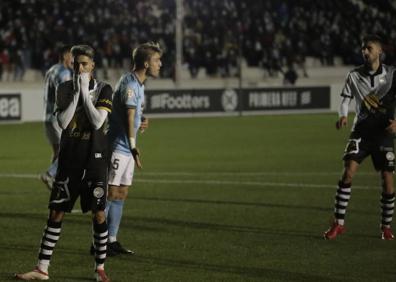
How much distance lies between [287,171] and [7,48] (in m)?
24.3

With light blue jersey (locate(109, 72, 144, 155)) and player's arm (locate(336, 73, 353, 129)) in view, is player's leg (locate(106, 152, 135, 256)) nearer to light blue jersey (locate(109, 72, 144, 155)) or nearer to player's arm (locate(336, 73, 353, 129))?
light blue jersey (locate(109, 72, 144, 155))

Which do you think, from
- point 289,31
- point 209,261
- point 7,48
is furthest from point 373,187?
point 289,31

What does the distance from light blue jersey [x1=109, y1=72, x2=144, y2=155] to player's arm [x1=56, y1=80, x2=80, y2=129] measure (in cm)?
158

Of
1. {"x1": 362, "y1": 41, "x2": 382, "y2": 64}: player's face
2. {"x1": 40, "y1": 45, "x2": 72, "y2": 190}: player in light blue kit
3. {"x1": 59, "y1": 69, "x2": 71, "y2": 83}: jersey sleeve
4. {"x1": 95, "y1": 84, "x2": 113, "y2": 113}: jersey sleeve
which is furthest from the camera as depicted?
{"x1": 59, "y1": 69, "x2": 71, "y2": 83}: jersey sleeve

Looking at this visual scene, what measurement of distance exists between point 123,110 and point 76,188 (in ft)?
5.50

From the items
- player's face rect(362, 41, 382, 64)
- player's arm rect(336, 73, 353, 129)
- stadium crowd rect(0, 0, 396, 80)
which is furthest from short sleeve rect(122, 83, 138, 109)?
stadium crowd rect(0, 0, 396, 80)

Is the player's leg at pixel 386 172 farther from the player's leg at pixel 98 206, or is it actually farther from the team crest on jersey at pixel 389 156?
the player's leg at pixel 98 206

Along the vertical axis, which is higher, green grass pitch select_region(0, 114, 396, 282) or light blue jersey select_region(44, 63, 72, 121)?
light blue jersey select_region(44, 63, 72, 121)

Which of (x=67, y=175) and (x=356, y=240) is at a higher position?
(x=67, y=175)

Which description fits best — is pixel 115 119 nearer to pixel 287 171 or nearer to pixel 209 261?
pixel 209 261

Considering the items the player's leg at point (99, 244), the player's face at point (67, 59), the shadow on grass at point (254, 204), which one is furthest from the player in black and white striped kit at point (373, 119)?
the player's face at point (67, 59)

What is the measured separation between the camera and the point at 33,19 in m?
43.6

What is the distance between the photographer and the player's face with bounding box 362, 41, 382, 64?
39.5ft

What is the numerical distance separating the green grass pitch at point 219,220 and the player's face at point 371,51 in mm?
2093
